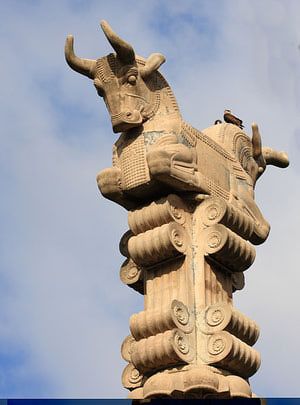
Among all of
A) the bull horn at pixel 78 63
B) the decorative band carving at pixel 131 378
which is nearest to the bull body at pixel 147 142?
the bull horn at pixel 78 63

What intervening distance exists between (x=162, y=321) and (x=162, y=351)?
448mm

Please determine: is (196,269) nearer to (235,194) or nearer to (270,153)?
(235,194)

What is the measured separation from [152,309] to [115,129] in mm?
2880

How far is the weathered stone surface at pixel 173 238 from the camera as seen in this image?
17906 millimetres

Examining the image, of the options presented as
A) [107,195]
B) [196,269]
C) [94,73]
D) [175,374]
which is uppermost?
[94,73]

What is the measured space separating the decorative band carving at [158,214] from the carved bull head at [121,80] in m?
1.31

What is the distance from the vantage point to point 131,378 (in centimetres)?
1889

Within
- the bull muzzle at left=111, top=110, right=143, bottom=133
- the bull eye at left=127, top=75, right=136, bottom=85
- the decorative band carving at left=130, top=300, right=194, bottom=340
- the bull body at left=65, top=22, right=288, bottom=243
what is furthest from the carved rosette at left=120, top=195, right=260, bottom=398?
the bull eye at left=127, top=75, right=136, bottom=85

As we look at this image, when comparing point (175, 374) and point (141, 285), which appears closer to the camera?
point (175, 374)

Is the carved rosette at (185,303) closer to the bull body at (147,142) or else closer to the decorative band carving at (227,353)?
the decorative band carving at (227,353)

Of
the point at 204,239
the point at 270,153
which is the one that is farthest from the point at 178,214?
the point at 270,153

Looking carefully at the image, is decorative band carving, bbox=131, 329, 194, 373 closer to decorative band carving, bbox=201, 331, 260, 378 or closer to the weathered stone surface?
the weathered stone surface

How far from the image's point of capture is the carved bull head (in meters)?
19.1

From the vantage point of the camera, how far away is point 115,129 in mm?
19188
